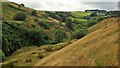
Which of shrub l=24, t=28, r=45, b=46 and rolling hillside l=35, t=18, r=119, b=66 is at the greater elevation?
rolling hillside l=35, t=18, r=119, b=66

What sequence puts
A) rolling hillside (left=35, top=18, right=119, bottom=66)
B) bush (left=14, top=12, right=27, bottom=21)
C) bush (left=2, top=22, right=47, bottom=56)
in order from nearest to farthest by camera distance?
rolling hillside (left=35, top=18, right=119, bottom=66)
bush (left=2, top=22, right=47, bottom=56)
bush (left=14, top=12, right=27, bottom=21)

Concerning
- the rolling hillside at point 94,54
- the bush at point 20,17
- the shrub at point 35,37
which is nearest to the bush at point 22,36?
the shrub at point 35,37

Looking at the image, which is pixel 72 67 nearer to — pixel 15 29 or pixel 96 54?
pixel 96 54

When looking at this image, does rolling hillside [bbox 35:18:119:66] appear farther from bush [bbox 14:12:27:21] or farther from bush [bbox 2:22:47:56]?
bush [bbox 14:12:27:21]

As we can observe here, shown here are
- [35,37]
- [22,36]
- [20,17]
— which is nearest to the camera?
[35,37]

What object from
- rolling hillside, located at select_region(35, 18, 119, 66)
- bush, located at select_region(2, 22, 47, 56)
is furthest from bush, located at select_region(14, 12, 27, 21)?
rolling hillside, located at select_region(35, 18, 119, 66)

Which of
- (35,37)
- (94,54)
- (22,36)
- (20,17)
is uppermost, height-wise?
(94,54)

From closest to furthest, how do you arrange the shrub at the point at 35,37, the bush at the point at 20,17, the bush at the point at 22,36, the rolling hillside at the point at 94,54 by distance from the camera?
1. the rolling hillside at the point at 94,54
2. the bush at the point at 22,36
3. the shrub at the point at 35,37
4. the bush at the point at 20,17

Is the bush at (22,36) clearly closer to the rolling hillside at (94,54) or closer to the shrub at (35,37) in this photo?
the shrub at (35,37)

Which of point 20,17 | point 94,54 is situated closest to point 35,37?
point 20,17

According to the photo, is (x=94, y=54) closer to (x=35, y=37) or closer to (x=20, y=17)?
(x=35, y=37)

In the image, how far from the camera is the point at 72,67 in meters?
39.8

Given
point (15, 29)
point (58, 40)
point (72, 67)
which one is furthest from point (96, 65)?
point (15, 29)

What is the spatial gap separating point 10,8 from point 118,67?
145 metres
